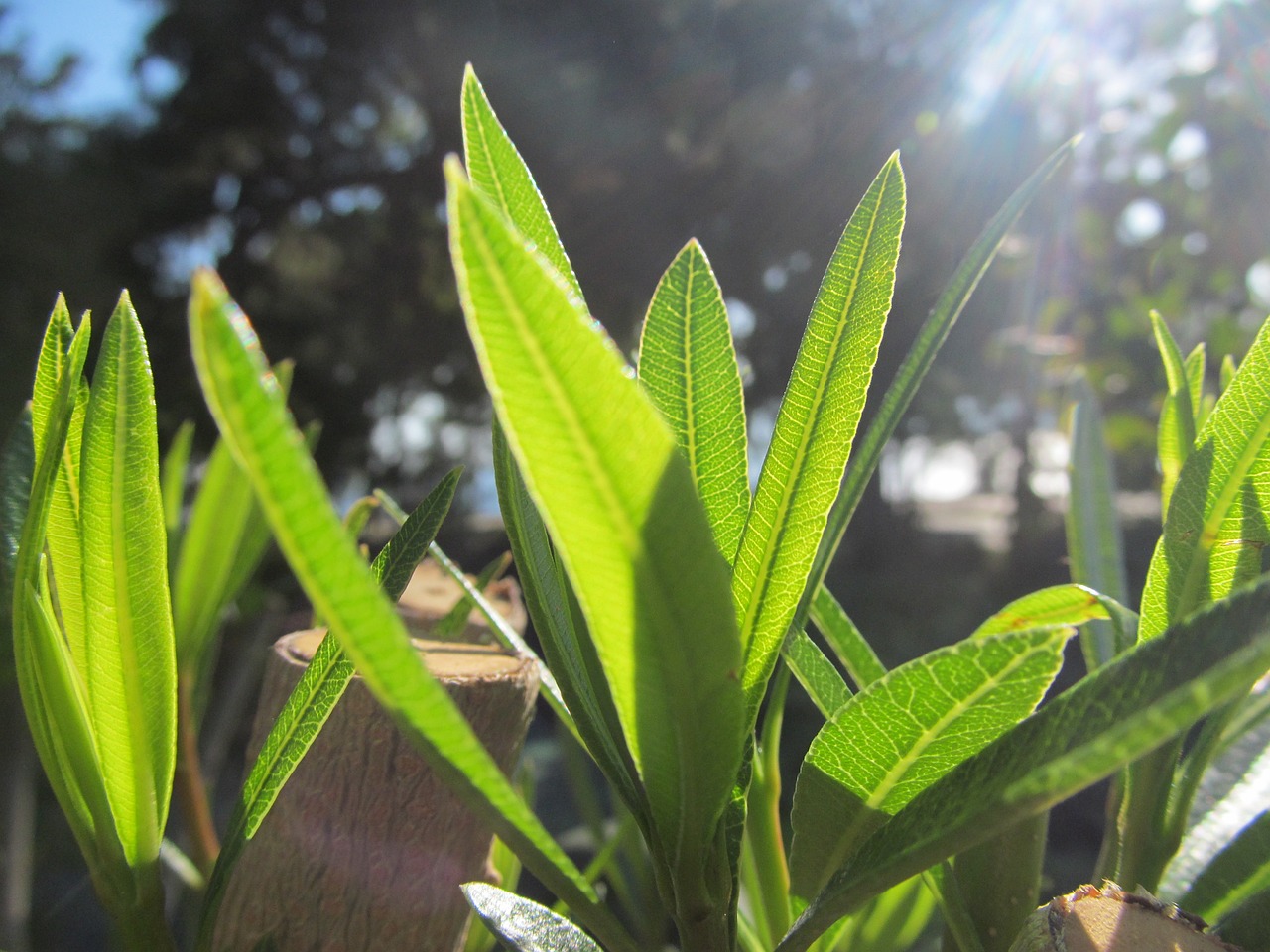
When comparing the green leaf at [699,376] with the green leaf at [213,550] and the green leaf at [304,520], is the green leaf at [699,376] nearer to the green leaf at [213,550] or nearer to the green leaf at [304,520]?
the green leaf at [304,520]

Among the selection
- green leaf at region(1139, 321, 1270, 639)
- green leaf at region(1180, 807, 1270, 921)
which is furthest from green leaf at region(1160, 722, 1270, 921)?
green leaf at region(1139, 321, 1270, 639)

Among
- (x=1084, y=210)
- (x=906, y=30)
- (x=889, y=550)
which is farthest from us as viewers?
(x=889, y=550)

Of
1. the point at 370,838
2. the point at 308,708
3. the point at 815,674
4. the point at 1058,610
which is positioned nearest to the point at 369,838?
the point at 370,838

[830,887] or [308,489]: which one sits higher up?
[308,489]

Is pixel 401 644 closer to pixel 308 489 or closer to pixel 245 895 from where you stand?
pixel 308 489

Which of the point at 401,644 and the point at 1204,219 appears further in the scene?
the point at 1204,219

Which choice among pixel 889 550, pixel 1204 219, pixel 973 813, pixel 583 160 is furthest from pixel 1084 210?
pixel 889 550

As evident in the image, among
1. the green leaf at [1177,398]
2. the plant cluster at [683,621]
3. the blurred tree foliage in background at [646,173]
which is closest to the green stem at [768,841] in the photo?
the plant cluster at [683,621]
